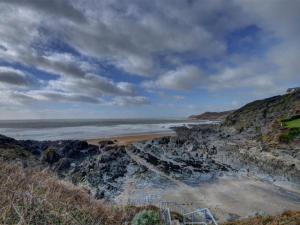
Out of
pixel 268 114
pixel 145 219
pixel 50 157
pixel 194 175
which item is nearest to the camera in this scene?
pixel 145 219

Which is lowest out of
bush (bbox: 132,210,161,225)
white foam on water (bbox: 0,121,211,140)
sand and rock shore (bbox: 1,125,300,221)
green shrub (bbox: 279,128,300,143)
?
sand and rock shore (bbox: 1,125,300,221)

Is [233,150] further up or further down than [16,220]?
further down

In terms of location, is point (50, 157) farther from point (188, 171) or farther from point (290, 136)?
point (290, 136)

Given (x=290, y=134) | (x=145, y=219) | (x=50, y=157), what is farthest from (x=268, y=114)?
(x=145, y=219)

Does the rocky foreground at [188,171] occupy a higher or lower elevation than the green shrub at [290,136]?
lower

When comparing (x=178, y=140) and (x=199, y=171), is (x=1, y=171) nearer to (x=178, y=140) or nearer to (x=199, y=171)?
(x=199, y=171)

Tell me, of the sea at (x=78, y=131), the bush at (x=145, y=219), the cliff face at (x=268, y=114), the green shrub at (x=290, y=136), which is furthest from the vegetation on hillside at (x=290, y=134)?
the sea at (x=78, y=131)

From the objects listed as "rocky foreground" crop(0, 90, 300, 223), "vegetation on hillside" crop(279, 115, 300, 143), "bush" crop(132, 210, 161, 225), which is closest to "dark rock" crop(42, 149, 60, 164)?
"rocky foreground" crop(0, 90, 300, 223)

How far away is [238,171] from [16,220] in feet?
75.6

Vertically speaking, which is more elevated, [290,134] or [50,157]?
[290,134]

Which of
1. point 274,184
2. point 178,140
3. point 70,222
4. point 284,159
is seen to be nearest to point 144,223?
point 70,222

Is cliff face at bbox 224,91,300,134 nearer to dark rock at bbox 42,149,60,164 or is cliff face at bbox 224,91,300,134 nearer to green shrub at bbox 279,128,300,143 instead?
green shrub at bbox 279,128,300,143

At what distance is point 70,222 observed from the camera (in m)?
4.32

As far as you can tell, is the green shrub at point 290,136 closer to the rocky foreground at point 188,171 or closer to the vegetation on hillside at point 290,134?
the vegetation on hillside at point 290,134
